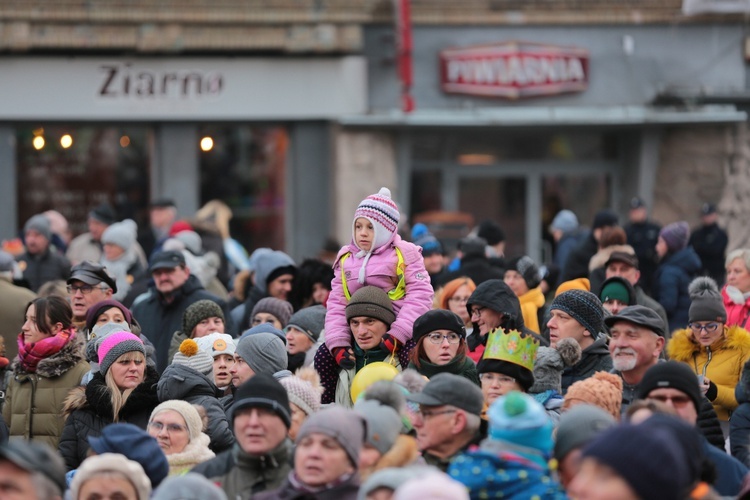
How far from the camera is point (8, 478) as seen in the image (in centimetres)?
543

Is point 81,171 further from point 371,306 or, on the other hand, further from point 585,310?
point 585,310

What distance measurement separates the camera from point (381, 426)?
6340 millimetres

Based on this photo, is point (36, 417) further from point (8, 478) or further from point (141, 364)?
point (8, 478)

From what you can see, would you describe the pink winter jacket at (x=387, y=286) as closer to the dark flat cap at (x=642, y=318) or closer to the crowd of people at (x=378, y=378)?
the crowd of people at (x=378, y=378)

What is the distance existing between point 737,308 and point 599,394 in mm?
4198

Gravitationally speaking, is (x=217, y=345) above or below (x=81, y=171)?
below

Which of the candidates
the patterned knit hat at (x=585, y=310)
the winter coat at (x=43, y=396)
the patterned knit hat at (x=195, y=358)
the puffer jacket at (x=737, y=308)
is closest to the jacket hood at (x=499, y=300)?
the patterned knit hat at (x=585, y=310)

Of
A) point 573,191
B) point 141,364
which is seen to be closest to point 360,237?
point 141,364

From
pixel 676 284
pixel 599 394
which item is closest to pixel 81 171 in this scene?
pixel 676 284

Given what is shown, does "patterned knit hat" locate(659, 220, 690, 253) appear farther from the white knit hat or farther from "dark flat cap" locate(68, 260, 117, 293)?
the white knit hat

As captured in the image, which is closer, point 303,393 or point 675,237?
point 303,393

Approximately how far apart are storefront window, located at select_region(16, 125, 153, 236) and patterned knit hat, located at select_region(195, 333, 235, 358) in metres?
11.2

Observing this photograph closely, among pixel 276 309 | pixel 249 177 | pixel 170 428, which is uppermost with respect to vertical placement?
pixel 249 177

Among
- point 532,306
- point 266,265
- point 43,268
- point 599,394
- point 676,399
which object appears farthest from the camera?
point 43,268
